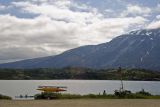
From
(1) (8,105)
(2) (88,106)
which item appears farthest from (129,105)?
(1) (8,105)

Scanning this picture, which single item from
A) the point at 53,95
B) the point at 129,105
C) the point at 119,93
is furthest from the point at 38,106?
the point at 119,93

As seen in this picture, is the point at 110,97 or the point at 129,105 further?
the point at 110,97

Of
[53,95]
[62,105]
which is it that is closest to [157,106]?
[62,105]

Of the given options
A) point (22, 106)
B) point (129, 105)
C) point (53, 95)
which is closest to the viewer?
point (22, 106)

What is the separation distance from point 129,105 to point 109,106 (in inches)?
78.4

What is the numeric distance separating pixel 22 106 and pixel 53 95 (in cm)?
1092

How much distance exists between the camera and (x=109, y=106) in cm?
2978

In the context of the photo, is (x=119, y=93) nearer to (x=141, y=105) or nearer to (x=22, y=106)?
(x=141, y=105)

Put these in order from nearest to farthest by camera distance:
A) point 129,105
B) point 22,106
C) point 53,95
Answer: point 22,106 < point 129,105 < point 53,95

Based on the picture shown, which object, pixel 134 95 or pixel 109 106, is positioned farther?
pixel 134 95

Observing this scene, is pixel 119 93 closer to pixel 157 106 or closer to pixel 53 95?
pixel 53 95

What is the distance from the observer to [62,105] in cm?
3022

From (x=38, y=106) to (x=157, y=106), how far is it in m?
9.27

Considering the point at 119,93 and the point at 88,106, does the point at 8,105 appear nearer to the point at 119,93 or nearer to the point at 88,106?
the point at 88,106
